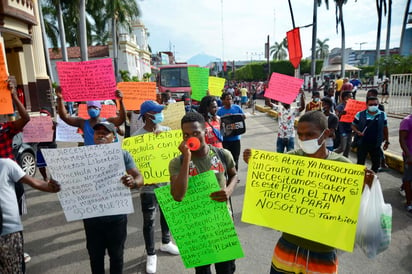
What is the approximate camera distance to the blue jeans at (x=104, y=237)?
7.59ft

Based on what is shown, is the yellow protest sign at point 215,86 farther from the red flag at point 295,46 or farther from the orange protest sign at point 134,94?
the red flag at point 295,46

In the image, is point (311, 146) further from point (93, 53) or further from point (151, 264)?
point (93, 53)

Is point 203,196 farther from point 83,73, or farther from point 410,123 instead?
point 410,123

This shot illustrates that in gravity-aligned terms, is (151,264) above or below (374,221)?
A: below

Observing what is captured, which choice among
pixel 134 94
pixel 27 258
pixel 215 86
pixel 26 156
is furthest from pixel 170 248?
pixel 26 156

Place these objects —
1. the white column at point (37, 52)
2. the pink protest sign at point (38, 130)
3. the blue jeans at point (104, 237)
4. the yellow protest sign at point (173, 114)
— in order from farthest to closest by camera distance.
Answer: the white column at point (37, 52), the pink protest sign at point (38, 130), the yellow protest sign at point (173, 114), the blue jeans at point (104, 237)

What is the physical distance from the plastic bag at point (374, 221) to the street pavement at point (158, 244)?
4.66 ft

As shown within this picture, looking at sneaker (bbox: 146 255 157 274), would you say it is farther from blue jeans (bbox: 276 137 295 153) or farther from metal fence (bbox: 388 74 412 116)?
metal fence (bbox: 388 74 412 116)

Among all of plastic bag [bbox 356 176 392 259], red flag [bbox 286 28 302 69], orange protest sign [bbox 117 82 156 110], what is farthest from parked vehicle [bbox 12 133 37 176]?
red flag [bbox 286 28 302 69]

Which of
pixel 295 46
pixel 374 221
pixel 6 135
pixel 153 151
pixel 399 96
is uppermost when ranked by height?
pixel 295 46

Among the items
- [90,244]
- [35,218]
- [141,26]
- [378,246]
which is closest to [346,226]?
[378,246]

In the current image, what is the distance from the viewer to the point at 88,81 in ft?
12.3

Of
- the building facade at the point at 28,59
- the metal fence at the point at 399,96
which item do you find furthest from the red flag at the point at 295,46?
the building facade at the point at 28,59

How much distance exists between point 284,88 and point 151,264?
3724 millimetres
